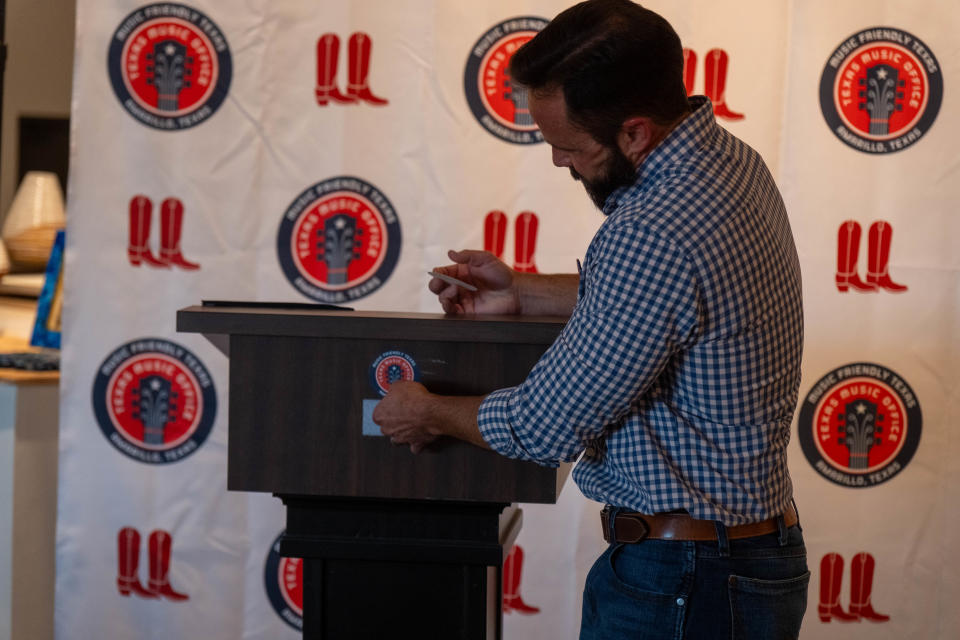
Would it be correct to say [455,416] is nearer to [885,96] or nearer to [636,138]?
[636,138]

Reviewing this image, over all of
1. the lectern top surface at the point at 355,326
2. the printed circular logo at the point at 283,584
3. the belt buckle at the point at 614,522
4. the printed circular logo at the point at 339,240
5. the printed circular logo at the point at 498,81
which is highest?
the printed circular logo at the point at 498,81

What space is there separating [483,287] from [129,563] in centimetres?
157

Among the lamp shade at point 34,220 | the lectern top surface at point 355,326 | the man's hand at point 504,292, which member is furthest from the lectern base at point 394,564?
the lamp shade at point 34,220

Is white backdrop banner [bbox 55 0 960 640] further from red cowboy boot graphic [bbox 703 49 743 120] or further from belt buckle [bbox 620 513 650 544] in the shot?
belt buckle [bbox 620 513 650 544]

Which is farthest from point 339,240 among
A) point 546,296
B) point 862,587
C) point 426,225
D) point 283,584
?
point 862,587

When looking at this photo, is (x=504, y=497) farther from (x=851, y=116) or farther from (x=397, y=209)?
(x=851, y=116)

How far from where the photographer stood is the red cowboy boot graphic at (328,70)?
254cm

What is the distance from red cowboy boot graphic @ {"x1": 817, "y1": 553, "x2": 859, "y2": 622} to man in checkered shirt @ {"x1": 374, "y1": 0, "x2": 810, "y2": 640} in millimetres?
1389

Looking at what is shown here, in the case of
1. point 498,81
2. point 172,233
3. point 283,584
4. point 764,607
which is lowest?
point 283,584

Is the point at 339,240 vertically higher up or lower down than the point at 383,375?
higher up

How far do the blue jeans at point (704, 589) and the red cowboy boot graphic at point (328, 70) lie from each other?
1.59 m

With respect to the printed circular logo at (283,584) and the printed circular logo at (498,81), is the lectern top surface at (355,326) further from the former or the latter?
the printed circular logo at (283,584)

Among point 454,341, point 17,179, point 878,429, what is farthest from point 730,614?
point 17,179

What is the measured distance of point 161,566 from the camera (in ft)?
8.70
